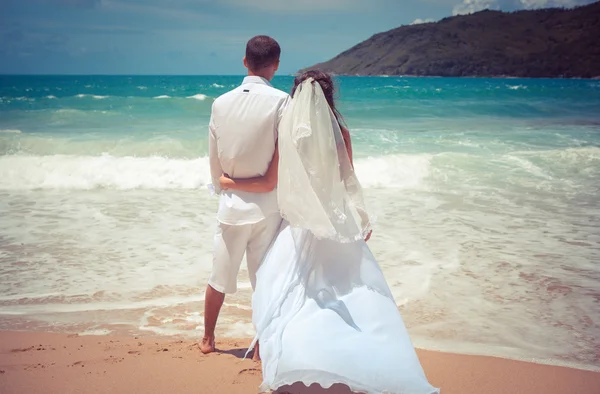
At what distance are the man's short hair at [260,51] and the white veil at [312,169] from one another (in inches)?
13.1

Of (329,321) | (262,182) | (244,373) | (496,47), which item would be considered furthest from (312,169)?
(496,47)

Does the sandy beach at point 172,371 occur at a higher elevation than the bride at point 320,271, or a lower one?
lower

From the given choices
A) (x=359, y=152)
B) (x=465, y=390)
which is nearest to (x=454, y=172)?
(x=359, y=152)

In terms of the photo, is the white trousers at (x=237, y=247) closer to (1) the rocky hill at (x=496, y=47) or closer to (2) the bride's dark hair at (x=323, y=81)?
A: (2) the bride's dark hair at (x=323, y=81)

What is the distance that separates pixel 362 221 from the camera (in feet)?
9.34

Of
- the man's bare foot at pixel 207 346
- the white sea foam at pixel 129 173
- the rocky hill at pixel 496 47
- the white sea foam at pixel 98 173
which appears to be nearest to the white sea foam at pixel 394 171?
the white sea foam at pixel 129 173

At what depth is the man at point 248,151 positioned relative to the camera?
2787 millimetres

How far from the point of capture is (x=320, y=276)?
104 inches

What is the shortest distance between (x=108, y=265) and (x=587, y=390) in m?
4.33

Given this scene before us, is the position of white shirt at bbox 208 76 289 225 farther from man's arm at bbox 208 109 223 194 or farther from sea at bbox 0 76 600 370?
sea at bbox 0 76 600 370

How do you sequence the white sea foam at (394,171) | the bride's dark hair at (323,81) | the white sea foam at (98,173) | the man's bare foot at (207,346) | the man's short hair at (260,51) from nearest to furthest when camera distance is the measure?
the bride's dark hair at (323,81)
the man's short hair at (260,51)
the man's bare foot at (207,346)
the white sea foam at (98,173)
the white sea foam at (394,171)

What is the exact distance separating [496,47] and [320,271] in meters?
121

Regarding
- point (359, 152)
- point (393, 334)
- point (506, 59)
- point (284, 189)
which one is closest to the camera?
point (393, 334)

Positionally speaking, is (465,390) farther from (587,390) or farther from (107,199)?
(107,199)
